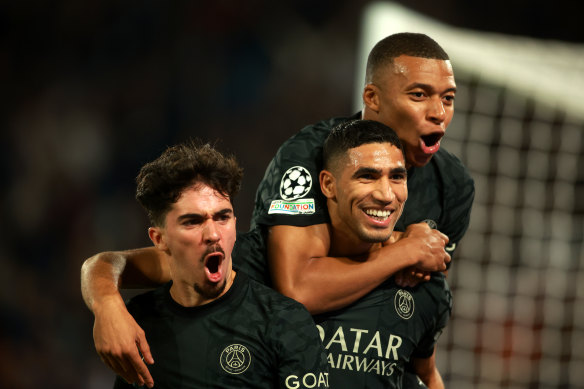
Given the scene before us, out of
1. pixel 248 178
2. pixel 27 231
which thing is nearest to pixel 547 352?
pixel 248 178

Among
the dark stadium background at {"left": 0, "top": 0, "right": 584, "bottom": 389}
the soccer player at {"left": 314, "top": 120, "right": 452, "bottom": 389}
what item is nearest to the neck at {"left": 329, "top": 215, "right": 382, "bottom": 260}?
the soccer player at {"left": 314, "top": 120, "right": 452, "bottom": 389}

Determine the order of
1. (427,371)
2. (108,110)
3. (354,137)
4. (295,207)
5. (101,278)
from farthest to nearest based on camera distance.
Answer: (108,110)
(427,371)
(295,207)
(354,137)
(101,278)

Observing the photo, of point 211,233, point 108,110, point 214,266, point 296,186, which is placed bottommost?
point 214,266

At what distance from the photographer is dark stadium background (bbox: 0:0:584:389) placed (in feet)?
18.3

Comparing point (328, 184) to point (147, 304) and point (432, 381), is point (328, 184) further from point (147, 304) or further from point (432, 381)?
point (432, 381)

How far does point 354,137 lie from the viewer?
110 inches

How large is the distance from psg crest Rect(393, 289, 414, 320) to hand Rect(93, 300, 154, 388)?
3.28 feet

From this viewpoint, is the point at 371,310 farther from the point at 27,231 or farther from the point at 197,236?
the point at 27,231

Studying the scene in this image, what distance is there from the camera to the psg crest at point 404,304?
2.91 meters

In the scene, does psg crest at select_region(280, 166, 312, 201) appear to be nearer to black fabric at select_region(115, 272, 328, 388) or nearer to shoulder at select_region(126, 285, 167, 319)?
black fabric at select_region(115, 272, 328, 388)

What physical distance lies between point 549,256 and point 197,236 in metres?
4.64

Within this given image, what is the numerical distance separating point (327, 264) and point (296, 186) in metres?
0.34

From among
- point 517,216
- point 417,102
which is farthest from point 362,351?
point 517,216

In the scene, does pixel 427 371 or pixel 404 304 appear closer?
pixel 404 304
